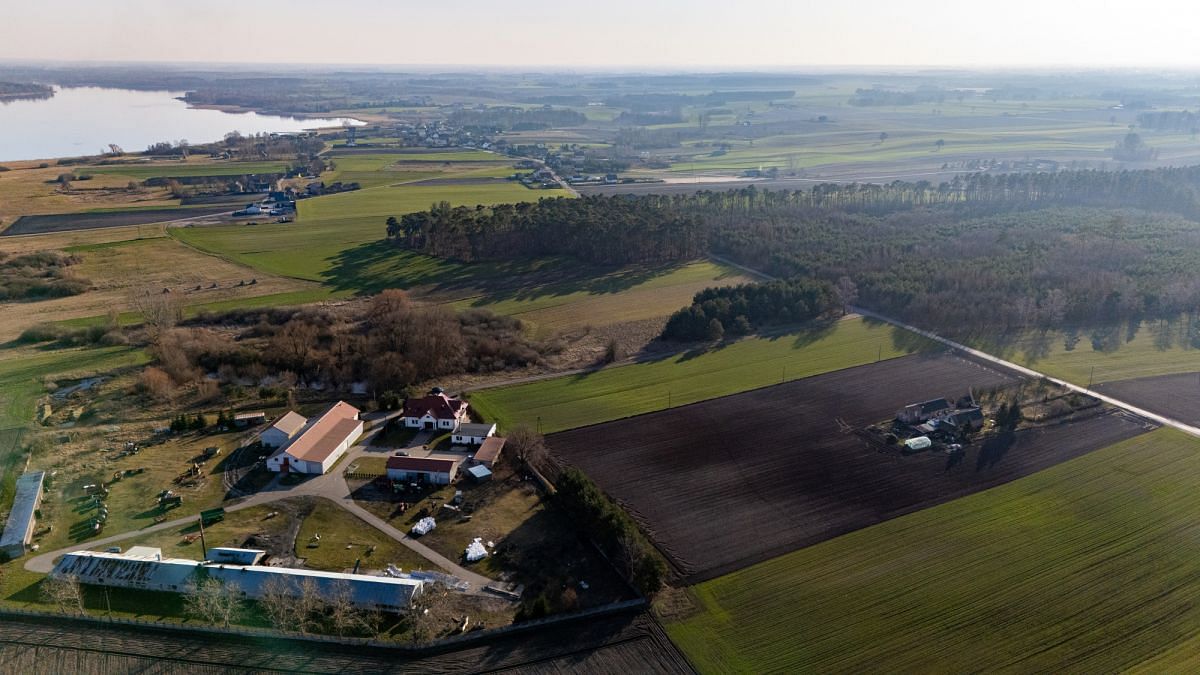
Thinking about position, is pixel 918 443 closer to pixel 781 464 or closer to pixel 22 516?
pixel 781 464

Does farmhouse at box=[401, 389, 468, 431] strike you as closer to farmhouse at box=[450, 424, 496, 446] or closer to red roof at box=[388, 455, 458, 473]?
farmhouse at box=[450, 424, 496, 446]

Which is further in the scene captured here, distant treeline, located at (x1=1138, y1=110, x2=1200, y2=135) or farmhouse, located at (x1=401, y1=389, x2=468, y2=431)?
distant treeline, located at (x1=1138, y1=110, x2=1200, y2=135)

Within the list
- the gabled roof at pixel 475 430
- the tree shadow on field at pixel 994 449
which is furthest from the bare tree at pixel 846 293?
the gabled roof at pixel 475 430

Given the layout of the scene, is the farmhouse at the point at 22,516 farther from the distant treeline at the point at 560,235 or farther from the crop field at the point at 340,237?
the distant treeline at the point at 560,235

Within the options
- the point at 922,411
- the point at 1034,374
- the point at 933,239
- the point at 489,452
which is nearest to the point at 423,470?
the point at 489,452

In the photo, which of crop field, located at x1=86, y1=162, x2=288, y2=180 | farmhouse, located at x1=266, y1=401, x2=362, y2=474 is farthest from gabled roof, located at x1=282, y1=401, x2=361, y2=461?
crop field, located at x1=86, y1=162, x2=288, y2=180

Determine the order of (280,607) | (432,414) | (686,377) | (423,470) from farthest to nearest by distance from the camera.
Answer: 1. (686,377)
2. (432,414)
3. (423,470)
4. (280,607)
